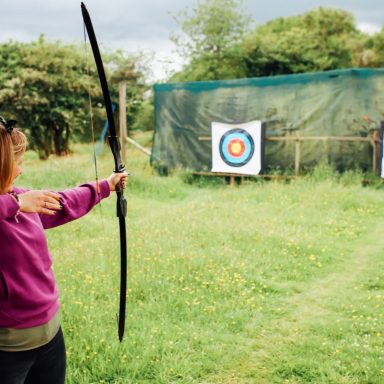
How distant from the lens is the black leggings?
1373mm

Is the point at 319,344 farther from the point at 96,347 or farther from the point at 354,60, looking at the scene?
the point at 354,60

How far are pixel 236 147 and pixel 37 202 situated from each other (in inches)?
266

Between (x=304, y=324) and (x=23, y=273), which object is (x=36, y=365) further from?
(x=304, y=324)

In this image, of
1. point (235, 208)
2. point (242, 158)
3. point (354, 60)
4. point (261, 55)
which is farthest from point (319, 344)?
point (354, 60)

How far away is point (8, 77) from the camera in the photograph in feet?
37.7

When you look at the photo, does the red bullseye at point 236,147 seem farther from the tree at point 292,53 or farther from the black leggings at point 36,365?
the tree at point 292,53

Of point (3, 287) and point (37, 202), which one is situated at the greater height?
point (37, 202)

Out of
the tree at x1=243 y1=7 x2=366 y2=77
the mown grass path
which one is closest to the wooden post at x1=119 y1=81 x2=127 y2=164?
the mown grass path

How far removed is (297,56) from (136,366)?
14.4 metres

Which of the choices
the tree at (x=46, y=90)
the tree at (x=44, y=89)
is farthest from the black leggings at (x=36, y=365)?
the tree at (x=44, y=89)

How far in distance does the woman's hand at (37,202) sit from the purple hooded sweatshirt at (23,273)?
0.03 m

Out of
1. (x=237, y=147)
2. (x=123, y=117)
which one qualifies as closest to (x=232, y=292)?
(x=237, y=147)

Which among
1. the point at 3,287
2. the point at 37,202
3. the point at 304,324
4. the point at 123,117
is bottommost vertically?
the point at 304,324

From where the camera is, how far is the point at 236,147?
7969mm
